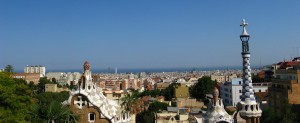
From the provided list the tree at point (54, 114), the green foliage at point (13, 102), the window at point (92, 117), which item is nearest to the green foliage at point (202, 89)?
the window at point (92, 117)

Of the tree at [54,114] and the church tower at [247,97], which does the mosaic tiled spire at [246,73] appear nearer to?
the church tower at [247,97]

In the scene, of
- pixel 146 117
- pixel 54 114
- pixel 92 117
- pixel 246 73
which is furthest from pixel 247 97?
pixel 146 117

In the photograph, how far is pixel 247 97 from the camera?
2117 centimetres

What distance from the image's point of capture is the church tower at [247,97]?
2045cm

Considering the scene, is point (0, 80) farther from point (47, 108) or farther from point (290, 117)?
point (290, 117)

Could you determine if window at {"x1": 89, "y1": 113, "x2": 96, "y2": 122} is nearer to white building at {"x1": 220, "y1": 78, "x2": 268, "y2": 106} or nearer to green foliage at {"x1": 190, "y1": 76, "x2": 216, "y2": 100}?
white building at {"x1": 220, "y1": 78, "x2": 268, "y2": 106}

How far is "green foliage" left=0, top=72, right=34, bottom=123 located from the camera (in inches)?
894

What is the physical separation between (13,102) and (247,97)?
14725mm

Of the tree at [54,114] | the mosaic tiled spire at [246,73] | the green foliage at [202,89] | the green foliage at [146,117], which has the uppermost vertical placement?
the mosaic tiled spire at [246,73]

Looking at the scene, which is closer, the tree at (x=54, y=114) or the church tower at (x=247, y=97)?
the church tower at (x=247, y=97)

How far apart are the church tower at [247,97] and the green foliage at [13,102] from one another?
1348cm

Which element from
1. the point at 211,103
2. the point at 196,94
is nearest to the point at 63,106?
the point at 211,103

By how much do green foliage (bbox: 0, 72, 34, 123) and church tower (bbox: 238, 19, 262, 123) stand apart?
13485mm

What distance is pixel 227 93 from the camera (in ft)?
281
